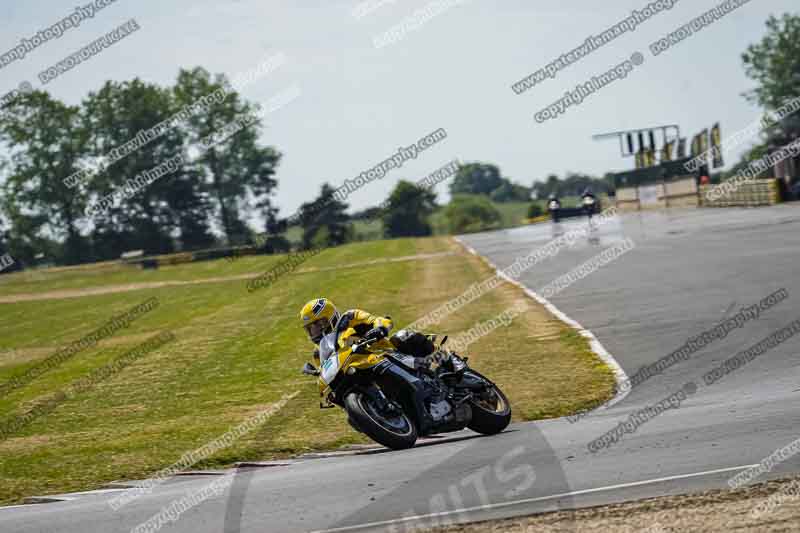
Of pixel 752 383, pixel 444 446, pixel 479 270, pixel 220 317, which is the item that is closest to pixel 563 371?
pixel 752 383

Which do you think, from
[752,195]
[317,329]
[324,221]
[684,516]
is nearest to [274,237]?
[324,221]

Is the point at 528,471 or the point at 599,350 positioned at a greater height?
the point at 528,471

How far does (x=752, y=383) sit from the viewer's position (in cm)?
1192

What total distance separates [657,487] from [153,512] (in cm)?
407

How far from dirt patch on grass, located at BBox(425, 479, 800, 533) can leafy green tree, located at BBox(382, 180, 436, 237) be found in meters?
127

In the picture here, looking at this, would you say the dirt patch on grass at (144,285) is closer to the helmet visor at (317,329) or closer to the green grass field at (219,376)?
the green grass field at (219,376)

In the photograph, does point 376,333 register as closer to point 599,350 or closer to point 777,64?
point 599,350

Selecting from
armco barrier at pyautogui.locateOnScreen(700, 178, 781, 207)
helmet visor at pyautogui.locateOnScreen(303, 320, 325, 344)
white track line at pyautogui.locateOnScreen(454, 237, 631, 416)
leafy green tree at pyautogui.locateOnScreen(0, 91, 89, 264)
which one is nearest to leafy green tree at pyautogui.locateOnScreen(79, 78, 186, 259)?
leafy green tree at pyautogui.locateOnScreen(0, 91, 89, 264)

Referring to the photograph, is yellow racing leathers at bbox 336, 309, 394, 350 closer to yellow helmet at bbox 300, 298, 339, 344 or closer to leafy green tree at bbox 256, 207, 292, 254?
yellow helmet at bbox 300, 298, 339, 344

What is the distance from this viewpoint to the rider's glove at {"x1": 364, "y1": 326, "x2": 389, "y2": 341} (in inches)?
396

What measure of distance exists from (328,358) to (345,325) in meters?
0.36

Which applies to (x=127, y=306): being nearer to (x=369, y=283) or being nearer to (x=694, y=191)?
(x=369, y=283)

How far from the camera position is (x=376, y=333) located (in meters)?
10.1

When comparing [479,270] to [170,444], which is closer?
[170,444]
